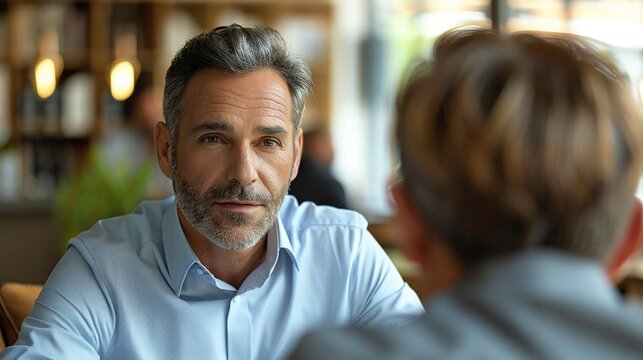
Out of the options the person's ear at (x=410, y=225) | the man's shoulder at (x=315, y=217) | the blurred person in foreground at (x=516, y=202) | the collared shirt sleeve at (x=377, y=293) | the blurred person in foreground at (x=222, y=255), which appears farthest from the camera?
the man's shoulder at (x=315, y=217)

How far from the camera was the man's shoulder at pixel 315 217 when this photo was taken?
1.98m

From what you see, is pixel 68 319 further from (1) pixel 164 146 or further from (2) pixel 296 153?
(2) pixel 296 153

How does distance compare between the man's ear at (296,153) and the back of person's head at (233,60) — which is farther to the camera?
the man's ear at (296,153)

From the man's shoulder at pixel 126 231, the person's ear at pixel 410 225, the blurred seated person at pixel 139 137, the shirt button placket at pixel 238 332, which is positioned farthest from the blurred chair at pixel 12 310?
the blurred seated person at pixel 139 137

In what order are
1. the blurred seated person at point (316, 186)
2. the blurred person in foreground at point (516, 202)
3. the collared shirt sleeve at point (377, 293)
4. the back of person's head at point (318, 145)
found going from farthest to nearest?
the back of person's head at point (318, 145)
the blurred seated person at point (316, 186)
the collared shirt sleeve at point (377, 293)
the blurred person in foreground at point (516, 202)


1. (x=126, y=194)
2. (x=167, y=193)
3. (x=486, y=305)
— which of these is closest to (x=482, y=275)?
(x=486, y=305)

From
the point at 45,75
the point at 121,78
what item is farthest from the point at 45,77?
the point at 121,78

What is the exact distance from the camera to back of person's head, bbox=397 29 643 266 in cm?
91

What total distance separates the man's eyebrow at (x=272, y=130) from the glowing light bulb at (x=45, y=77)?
5.69 metres

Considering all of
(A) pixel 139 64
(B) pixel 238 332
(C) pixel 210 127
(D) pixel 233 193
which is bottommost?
(A) pixel 139 64

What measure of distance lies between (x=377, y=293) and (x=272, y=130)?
342 mm

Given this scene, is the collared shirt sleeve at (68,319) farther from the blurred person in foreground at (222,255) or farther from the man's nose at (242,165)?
the man's nose at (242,165)

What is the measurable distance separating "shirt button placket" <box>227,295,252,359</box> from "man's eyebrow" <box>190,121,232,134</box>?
28 cm

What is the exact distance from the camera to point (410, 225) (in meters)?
1.01
